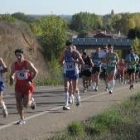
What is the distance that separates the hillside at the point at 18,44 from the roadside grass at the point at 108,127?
2257cm

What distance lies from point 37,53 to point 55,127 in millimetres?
30935

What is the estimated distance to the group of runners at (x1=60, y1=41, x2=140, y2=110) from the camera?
629 inches

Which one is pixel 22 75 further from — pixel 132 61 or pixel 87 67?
pixel 132 61

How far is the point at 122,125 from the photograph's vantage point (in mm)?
13414

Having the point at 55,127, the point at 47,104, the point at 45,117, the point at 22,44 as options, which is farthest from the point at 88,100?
the point at 22,44

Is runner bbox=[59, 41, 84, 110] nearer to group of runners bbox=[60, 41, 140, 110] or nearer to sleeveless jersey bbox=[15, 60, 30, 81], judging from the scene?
group of runners bbox=[60, 41, 140, 110]

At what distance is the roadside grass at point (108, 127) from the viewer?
38.3 feet

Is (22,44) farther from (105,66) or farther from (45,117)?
(45,117)

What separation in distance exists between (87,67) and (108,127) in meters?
9.99

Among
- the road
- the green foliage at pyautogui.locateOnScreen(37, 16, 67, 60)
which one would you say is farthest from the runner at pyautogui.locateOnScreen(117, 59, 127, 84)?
the green foliage at pyautogui.locateOnScreen(37, 16, 67, 60)

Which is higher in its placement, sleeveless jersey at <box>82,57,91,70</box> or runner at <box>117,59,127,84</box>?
sleeveless jersey at <box>82,57,91,70</box>

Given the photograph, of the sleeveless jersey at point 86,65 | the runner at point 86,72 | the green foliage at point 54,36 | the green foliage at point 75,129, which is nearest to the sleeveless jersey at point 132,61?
the runner at point 86,72

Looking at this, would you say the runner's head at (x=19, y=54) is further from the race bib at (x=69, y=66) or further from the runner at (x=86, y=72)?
the runner at (x=86, y=72)

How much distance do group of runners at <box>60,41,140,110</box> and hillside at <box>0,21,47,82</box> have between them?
13.8 metres
